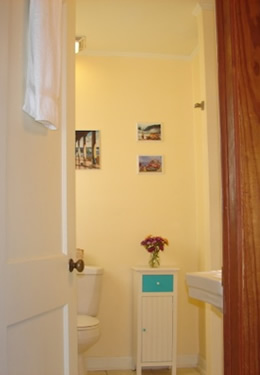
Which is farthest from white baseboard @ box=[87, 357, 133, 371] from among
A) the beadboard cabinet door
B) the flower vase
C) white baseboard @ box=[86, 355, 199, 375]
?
the flower vase

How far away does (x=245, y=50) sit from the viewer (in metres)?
0.71

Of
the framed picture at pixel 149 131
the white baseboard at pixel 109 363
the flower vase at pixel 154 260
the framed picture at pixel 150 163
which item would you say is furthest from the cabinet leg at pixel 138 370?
the framed picture at pixel 149 131

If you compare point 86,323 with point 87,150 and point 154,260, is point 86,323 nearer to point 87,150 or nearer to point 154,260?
point 154,260

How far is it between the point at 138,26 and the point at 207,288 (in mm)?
2439

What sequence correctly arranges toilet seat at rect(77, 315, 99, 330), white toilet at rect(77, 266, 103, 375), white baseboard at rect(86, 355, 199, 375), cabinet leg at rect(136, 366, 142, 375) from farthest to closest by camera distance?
white baseboard at rect(86, 355, 199, 375) → white toilet at rect(77, 266, 103, 375) → cabinet leg at rect(136, 366, 142, 375) → toilet seat at rect(77, 315, 99, 330)

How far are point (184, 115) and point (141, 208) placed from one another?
908 mm

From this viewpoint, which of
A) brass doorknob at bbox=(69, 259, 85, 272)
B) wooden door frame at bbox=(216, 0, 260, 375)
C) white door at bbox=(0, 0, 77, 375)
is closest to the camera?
wooden door frame at bbox=(216, 0, 260, 375)

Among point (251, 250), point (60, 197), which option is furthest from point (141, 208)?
point (251, 250)

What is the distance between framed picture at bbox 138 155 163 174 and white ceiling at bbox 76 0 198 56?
0.92 meters

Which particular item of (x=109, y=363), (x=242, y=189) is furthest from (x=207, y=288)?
(x=109, y=363)

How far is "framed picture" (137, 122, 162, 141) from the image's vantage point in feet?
12.0

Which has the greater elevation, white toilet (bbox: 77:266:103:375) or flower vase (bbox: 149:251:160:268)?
flower vase (bbox: 149:251:160:268)

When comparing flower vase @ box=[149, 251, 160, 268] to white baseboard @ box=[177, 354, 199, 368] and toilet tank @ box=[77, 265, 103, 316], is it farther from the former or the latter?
white baseboard @ box=[177, 354, 199, 368]

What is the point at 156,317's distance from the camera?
322 cm
